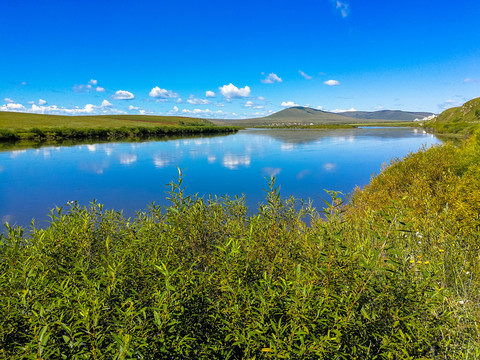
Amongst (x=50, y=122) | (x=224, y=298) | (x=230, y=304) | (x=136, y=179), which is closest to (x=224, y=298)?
(x=224, y=298)

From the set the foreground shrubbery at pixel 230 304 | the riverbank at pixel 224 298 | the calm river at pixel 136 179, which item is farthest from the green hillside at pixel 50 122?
the foreground shrubbery at pixel 230 304

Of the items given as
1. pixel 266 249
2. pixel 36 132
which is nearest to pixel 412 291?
pixel 266 249

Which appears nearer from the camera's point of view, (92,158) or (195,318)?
(195,318)

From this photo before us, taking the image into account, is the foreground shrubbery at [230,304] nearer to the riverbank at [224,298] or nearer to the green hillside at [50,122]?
the riverbank at [224,298]

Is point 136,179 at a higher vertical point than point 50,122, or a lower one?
lower

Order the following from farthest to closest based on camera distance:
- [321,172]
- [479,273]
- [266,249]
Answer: [321,172] < [479,273] < [266,249]

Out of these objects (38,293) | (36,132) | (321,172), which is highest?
(36,132)

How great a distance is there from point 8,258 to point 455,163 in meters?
23.8

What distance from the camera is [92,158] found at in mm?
47281

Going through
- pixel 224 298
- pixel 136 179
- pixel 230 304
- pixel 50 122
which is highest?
pixel 50 122

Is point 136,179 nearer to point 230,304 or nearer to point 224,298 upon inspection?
point 224,298

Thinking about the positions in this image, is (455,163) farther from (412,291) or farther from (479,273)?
(412,291)

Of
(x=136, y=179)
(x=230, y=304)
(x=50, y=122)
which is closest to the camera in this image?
(x=230, y=304)

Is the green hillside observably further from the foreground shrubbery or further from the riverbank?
the foreground shrubbery
